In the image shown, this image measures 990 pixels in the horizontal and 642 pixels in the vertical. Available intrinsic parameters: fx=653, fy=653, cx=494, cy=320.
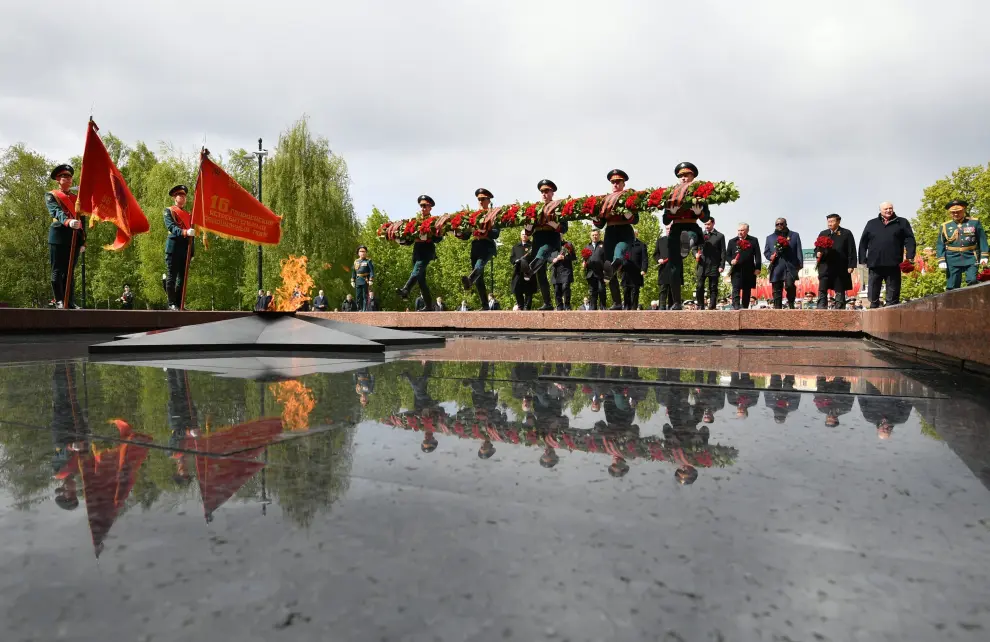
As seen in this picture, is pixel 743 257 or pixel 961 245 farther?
pixel 743 257

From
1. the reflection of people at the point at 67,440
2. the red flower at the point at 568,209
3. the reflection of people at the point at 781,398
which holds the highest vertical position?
the red flower at the point at 568,209

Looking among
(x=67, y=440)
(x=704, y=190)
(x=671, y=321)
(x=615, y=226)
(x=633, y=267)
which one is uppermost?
(x=704, y=190)

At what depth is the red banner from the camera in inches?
472

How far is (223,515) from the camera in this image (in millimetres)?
1210

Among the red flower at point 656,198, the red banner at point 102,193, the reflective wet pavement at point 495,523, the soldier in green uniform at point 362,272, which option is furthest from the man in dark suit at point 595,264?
the reflective wet pavement at point 495,523

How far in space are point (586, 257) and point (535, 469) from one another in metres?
13.8

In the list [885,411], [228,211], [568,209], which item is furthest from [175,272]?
[885,411]

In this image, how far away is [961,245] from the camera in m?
11.4

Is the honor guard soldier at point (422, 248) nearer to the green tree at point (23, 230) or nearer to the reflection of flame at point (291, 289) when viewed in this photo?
the reflection of flame at point (291, 289)

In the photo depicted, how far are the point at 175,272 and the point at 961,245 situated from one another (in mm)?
15076

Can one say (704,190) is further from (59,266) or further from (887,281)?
(59,266)

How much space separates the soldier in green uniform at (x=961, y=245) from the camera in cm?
1126

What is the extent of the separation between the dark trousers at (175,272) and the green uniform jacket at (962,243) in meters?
14.4

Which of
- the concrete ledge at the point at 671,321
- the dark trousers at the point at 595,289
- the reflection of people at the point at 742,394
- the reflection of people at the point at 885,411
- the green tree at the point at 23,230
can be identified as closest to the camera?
the reflection of people at the point at 885,411
